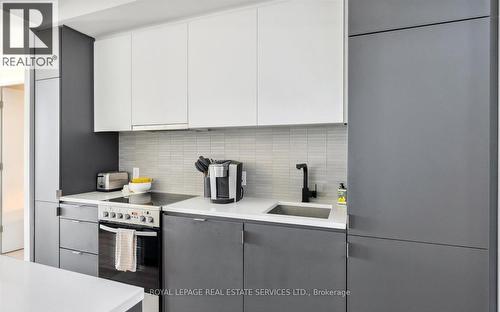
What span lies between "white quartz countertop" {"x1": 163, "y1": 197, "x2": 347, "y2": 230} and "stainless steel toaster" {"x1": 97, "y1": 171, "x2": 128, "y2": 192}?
963mm

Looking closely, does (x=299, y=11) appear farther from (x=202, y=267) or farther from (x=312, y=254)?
(x=202, y=267)

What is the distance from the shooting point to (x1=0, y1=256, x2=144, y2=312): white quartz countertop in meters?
0.71

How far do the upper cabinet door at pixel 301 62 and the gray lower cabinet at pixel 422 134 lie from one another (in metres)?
0.29

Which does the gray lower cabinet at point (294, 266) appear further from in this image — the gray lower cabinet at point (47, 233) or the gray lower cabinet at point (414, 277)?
the gray lower cabinet at point (47, 233)

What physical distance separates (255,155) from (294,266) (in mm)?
1033

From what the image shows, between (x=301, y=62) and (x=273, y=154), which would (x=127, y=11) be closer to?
(x=301, y=62)

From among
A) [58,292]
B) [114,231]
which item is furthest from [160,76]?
[58,292]

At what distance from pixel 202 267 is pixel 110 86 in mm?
1851

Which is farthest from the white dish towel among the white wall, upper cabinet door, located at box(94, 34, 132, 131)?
the white wall

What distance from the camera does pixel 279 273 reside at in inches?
66.9

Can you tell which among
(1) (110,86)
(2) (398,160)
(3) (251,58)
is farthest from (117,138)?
(2) (398,160)

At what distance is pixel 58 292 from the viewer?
0.79 meters

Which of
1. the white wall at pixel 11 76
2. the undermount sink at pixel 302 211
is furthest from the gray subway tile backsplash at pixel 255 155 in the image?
the white wall at pixel 11 76

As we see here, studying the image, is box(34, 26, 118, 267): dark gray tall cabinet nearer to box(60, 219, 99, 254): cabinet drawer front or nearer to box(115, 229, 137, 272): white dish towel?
box(60, 219, 99, 254): cabinet drawer front
